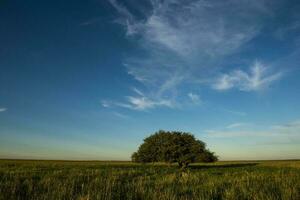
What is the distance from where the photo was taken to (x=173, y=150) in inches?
1763

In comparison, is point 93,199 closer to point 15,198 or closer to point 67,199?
point 67,199

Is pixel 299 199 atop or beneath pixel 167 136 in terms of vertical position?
beneath

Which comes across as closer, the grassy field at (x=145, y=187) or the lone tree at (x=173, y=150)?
the grassy field at (x=145, y=187)

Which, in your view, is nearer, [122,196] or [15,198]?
[15,198]

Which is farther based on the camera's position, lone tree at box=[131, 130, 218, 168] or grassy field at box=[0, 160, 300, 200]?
lone tree at box=[131, 130, 218, 168]

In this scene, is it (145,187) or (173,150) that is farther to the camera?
(173,150)

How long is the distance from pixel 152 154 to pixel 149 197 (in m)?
39.2

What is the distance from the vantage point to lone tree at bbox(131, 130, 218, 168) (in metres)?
44.9

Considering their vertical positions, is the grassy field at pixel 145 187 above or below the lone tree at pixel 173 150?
below

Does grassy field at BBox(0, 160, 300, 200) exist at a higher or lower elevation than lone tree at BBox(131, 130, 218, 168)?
lower

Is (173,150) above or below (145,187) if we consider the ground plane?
above

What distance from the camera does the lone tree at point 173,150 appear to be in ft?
147

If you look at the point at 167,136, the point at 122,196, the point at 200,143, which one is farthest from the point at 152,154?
the point at 122,196

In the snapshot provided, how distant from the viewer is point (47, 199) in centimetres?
797
